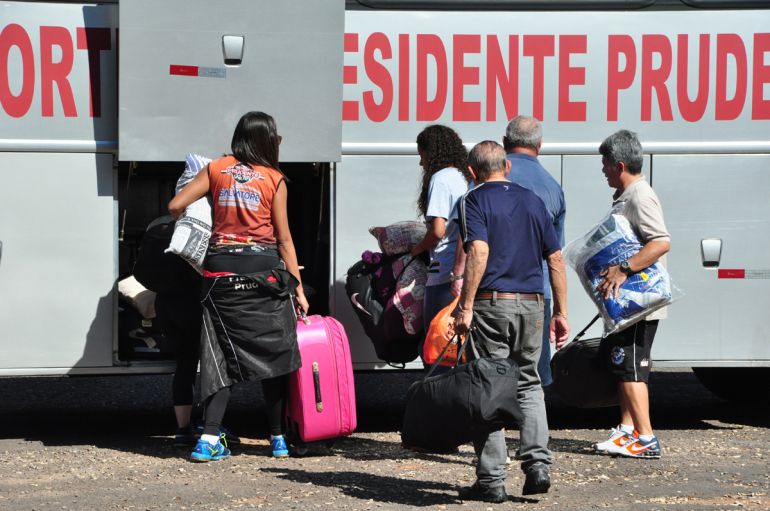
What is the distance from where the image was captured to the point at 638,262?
21.1 feet

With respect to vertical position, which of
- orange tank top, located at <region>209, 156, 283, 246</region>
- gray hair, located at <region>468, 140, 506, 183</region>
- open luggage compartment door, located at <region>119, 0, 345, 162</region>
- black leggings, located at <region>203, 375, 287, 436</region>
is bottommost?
black leggings, located at <region>203, 375, 287, 436</region>

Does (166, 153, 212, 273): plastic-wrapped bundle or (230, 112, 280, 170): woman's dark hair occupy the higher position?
(230, 112, 280, 170): woman's dark hair

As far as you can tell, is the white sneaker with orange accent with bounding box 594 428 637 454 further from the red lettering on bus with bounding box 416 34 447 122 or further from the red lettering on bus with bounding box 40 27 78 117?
the red lettering on bus with bounding box 40 27 78 117

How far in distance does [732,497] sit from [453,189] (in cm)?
217

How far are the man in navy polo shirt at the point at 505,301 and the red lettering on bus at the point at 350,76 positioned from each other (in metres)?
1.69

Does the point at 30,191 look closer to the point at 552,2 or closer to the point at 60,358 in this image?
the point at 60,358

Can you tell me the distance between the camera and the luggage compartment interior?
290 inches

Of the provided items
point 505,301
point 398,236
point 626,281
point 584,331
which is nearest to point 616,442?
point 584,331

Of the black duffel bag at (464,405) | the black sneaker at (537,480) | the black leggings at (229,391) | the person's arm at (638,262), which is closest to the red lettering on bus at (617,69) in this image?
the person's arm at (638,262)

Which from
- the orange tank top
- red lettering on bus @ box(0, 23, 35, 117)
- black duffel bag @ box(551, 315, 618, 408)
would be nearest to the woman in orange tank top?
the orange tank top

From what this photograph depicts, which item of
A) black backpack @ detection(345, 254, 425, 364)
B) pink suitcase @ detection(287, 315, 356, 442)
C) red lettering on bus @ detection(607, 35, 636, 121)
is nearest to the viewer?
pink suitcase @ detection(287, 315, 356, 442)

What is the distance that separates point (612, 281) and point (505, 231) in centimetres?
121

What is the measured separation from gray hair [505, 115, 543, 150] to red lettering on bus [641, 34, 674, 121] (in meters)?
1.18

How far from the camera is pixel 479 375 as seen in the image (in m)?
5.27
